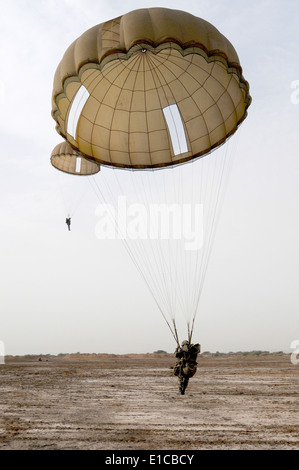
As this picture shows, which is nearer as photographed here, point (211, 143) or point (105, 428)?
point (105, 428)

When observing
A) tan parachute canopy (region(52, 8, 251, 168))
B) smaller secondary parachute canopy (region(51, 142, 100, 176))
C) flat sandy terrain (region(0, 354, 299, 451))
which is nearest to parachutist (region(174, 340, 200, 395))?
flat sandy terrain (region(0, 354, 299, 451))

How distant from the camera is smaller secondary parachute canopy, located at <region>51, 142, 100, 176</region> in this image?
19.6 metres

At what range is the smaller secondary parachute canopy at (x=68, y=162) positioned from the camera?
1962cm

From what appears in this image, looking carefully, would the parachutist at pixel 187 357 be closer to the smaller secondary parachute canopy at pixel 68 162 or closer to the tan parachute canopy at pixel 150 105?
the tan parachute canopy at pixel 150 105

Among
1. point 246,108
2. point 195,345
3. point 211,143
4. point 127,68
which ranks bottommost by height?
point 195,345

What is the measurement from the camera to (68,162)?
20.8 m

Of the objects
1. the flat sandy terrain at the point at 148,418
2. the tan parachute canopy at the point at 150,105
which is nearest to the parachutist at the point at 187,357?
the flat sandy terrain at the point at 148,418

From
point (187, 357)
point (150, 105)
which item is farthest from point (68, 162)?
point (187, 357)

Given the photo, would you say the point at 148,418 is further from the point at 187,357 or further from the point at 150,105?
the point at 150,105

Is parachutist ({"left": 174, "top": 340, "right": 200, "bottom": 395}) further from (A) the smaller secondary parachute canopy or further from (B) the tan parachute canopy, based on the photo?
(A) the smaller secondary parachute canopy
